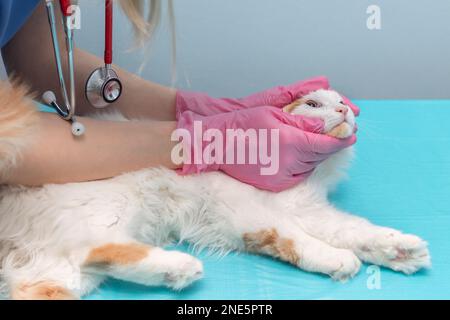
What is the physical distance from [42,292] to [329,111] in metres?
0.57

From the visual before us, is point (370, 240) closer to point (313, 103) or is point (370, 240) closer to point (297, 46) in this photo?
point (313, 103)

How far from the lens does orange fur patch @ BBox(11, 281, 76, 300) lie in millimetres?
766

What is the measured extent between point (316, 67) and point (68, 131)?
0.98 metres

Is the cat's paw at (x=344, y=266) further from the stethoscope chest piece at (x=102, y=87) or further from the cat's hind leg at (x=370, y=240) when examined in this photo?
the stethoscope chest piece at (x=102, y=87)

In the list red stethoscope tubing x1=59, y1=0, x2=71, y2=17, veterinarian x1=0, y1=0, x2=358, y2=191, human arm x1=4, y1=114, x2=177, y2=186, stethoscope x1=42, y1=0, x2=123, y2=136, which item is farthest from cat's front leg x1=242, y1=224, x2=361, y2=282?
red stethoscope tubing x1=59, y1=0, x2=71, y2=17

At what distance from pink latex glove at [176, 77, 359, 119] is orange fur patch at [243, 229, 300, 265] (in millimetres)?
318

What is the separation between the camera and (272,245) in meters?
0.90

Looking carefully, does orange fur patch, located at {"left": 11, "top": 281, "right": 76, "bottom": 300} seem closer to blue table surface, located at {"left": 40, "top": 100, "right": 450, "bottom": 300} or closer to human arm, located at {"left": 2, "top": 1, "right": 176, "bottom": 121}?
blue table surface, located at {"left": 40, "top": 100, "right": 450, "bottom": 300}

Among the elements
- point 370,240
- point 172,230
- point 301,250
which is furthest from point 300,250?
point 172,230

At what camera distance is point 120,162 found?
0.94 m

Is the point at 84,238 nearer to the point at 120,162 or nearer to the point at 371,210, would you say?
the point at 120,162

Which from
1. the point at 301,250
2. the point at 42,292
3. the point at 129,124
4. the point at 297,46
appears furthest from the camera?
the point at 297,46

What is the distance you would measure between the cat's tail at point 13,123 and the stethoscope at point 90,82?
0.07 meters

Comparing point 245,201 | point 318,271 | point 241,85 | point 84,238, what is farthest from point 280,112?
point 241,85
